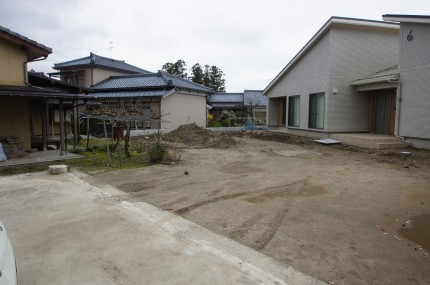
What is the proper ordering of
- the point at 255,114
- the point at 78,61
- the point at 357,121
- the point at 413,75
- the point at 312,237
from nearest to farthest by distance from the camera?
the point at 312,237 → the point at 413,75 → the point at 357,121 → the point at 78,61 → the point at 255,114

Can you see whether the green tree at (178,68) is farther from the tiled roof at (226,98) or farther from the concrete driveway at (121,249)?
the concrete driveway at (121,249)

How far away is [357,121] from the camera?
51.1 ft

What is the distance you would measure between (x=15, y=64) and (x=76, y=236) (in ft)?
→ 29.1

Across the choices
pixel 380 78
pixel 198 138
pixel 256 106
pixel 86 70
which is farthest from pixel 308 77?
pixel 86 70

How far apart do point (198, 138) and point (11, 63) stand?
28.3 ft

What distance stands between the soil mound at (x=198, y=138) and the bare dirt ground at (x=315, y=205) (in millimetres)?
3734

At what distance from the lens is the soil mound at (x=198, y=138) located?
14.3 metres

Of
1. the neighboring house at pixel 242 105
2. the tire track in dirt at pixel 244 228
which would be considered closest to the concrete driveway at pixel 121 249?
the tire track in dirt at pixel 244 228

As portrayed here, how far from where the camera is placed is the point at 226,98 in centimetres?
3156

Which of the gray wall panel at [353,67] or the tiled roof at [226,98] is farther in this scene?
the tiled roof at [226,98]

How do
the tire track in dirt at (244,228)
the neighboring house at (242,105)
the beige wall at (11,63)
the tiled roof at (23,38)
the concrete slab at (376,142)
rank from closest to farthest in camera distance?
the tire track in dirt at (244,228) < the tiled roof at (23,38) < the beige wall at (11,63) < the concrete slab at (376,142) < the neighboring house at (242,105)

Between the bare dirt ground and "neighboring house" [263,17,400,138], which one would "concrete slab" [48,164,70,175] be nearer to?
the bare dirt ground

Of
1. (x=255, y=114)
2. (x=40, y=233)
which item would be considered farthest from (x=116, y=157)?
(x=255, y=114)

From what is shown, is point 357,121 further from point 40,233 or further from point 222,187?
point 40,233
